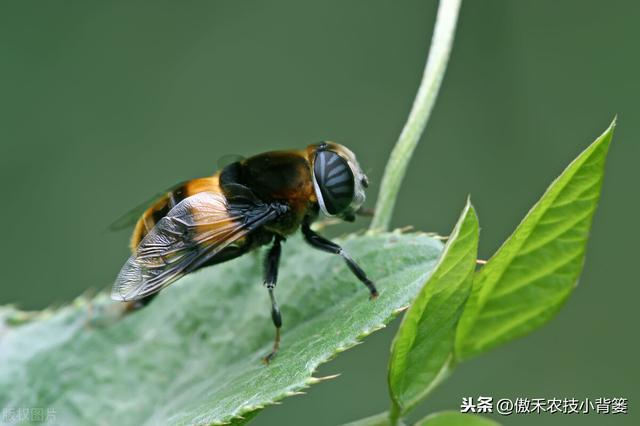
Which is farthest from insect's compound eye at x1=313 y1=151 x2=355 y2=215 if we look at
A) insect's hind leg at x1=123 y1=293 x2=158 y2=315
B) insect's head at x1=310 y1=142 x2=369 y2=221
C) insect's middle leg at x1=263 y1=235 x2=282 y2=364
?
insect's hind leg at x1=123 y1=293 x2=158 y2=315

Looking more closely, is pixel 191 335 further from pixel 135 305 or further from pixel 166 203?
pixel 166 203

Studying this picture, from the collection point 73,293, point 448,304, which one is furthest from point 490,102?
point 448,304

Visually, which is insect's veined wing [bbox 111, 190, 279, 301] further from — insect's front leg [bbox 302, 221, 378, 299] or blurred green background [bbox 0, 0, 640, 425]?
blurred green background [bbox 0, 0, 640, 425]

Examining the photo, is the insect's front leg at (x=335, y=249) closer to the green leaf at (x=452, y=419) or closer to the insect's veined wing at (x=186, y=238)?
the insect's veined wing at (x=186, y=238)

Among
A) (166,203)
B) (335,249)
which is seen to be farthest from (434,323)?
(166,203)

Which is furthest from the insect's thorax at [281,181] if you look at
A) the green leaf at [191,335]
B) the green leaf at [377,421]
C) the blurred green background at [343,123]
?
the blurred green background at [343,123]

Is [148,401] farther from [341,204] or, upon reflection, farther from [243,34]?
[243,34]

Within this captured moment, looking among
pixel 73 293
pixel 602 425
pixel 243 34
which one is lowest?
pixel 602 425
